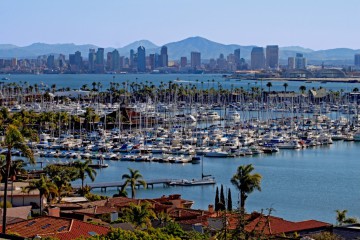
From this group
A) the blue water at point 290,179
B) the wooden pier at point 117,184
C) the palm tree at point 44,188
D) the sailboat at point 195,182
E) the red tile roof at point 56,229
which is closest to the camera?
the red tile roof at point 56,229

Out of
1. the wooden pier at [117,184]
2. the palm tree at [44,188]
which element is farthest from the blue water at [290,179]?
the palm tree at [44,188]

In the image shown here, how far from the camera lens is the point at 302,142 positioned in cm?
6256

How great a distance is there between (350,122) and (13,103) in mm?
36025

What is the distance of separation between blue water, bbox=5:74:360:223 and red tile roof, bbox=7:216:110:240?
12.1 meters

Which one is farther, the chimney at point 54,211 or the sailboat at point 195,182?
the sailboat at point 195,182

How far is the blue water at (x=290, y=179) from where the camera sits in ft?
115

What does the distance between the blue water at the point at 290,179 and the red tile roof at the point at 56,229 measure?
12.1 meters

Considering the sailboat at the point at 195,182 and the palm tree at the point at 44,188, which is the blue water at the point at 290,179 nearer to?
the sailboat at the point at 195,182

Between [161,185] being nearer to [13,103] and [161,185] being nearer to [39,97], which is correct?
[13,103]

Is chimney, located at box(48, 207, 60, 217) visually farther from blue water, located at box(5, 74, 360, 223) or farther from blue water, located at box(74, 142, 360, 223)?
blue water, located at box(74, 142, 360, 223)

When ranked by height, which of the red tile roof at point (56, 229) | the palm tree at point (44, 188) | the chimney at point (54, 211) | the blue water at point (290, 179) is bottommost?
the blue water at point (290, 179)

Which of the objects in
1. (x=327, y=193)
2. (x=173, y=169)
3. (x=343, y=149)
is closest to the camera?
(x=327, y=193)

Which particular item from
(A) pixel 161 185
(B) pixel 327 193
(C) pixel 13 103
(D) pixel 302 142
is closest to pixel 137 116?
(D) pixel 302 142

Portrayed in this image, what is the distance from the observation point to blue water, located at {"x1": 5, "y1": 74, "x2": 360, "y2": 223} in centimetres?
3519
